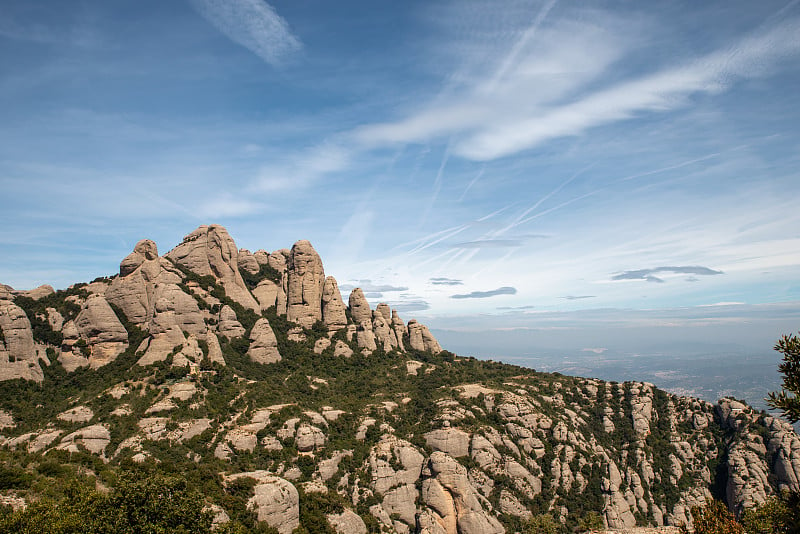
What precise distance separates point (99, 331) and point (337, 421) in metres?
44.3

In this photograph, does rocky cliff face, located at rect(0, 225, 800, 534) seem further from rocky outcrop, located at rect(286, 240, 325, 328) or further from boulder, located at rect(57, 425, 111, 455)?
rocky outcrop, located at rect(286, 240, 325, 328)

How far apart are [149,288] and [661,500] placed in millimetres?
102847

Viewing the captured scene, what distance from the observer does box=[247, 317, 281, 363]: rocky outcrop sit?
88.6 metres

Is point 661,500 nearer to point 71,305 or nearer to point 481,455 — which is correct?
point 481,455

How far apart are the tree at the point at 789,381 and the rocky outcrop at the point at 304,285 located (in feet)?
302

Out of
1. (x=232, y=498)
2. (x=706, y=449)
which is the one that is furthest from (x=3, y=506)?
Result: (x=706, y=449)

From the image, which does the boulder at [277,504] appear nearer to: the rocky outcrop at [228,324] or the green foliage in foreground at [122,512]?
the green foliage in foreground at [122,512]

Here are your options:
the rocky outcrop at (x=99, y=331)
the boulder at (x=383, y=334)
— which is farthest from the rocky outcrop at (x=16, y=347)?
the boulder at (x=383, y=334)

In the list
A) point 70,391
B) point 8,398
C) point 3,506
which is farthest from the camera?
point 70,391

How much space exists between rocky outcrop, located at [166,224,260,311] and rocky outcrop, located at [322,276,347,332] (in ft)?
54.3

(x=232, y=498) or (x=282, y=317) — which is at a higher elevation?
(x=282, y=317)

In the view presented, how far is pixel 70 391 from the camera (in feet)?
221

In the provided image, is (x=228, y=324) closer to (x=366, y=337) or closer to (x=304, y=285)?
(x=304, y=285)

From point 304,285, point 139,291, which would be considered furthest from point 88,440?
point 304,285
